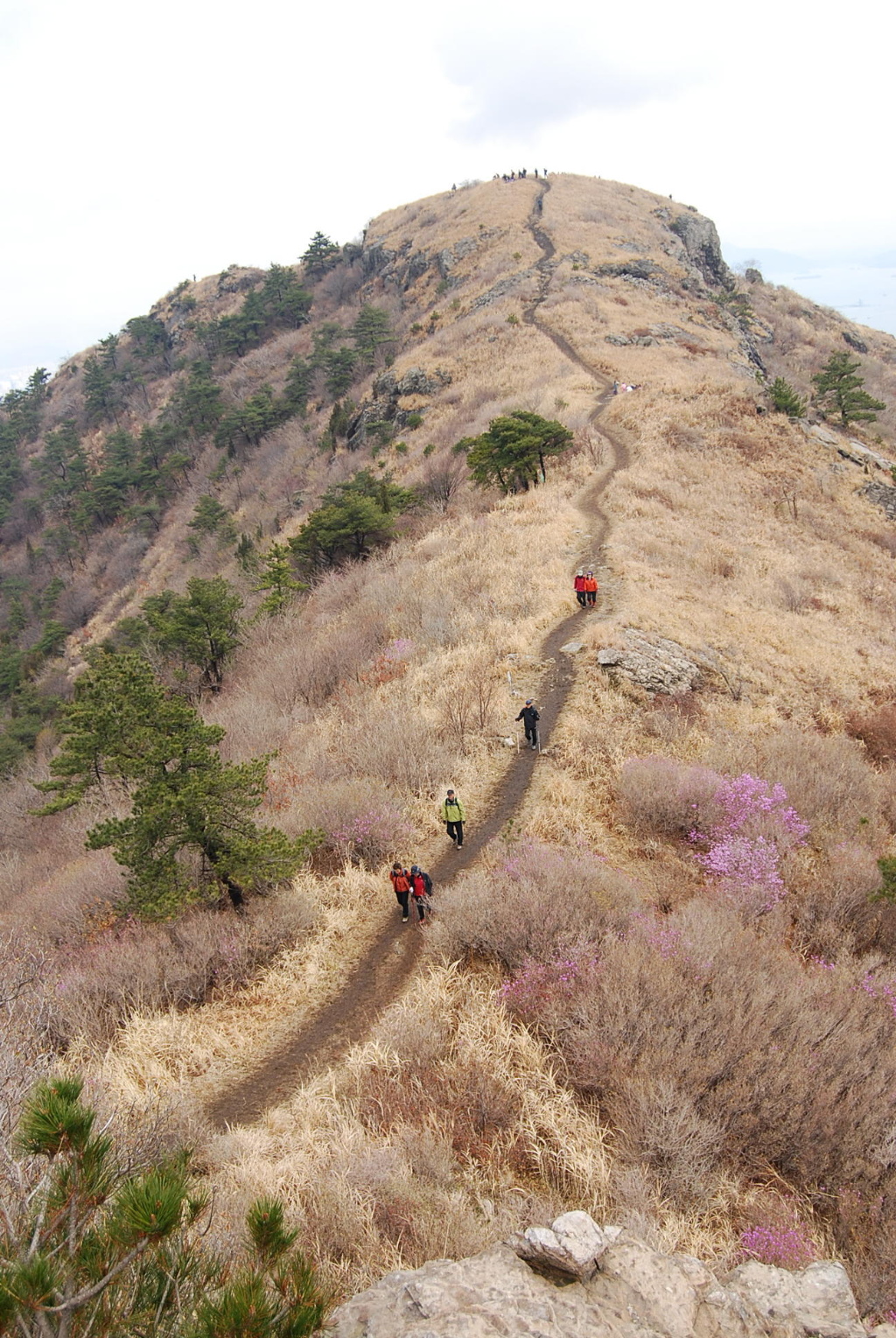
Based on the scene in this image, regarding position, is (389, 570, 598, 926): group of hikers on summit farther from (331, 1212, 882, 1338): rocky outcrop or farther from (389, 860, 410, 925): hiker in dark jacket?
(331, 1212, 882, 1338): rocky outcrop

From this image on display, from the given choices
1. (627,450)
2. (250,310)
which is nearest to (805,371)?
(627,450)

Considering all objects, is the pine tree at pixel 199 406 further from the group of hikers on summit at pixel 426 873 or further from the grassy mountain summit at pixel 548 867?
the group of hikers on summit at pixel 426 873

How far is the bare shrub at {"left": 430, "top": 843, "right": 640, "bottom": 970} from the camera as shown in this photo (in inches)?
282

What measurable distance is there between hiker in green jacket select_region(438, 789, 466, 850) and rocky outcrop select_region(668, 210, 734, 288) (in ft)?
252

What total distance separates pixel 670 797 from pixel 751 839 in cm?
124

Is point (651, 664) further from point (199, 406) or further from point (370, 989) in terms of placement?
point (199, 406)

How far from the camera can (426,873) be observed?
369 inches

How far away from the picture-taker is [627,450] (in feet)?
98.9

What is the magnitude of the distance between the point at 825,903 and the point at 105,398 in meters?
91.2

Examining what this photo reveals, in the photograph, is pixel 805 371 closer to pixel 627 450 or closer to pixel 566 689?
pixel 627 450

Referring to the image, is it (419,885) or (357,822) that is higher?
(357,822)

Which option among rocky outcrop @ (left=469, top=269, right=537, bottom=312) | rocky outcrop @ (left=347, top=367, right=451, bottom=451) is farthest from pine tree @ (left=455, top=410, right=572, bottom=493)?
rocky outcrop @ (left=469, top=269, right=537, bottom=312)

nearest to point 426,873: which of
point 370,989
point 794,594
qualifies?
point 370,989

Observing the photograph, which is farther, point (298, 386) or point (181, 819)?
point (298, 386)
